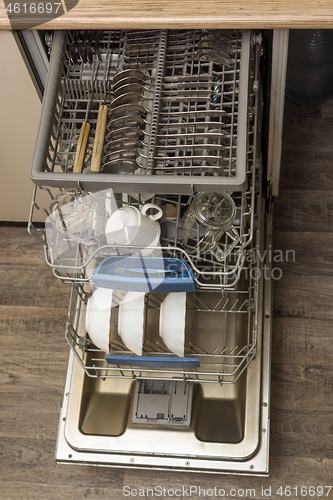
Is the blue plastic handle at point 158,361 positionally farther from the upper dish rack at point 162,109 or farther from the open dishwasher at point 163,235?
the upper dish rack at point 162,109

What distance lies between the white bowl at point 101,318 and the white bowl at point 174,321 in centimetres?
10

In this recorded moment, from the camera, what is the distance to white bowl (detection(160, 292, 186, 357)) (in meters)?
0.92

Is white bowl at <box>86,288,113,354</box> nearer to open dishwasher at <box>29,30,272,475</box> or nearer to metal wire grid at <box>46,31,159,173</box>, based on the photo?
open dishwasher at <box>29,30,272,475</box>

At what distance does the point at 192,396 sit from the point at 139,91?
2.12ft

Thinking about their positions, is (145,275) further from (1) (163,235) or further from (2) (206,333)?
(2) (206,333)

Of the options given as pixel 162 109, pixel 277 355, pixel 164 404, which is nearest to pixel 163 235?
pixel 162 109

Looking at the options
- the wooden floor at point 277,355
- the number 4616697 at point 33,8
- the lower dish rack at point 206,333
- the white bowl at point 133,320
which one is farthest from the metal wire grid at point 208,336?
the number 4616697 at point 33,8

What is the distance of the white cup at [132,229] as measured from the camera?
34.6 inches

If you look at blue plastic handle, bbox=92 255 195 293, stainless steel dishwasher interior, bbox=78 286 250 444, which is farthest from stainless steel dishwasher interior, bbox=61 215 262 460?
blue plastic handle, bbox=92 255 195 293

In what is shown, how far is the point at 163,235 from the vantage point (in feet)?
3.22

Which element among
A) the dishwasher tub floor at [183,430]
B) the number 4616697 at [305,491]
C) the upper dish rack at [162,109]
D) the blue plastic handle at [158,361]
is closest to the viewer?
the upper dish rack at [162,109]

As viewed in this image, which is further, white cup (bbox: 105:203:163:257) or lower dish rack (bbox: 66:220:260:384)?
lower dish rack (bbox: 66:220:260:384)

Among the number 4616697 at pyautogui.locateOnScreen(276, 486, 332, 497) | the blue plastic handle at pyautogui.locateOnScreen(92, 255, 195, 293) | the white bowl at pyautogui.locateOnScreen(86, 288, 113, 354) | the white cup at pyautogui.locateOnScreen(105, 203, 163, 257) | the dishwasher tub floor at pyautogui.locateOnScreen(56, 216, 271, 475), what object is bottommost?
the number 4616697 at pyautogui.locateOnScreen(276, 486, 332, 497)

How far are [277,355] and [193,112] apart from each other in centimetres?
75
